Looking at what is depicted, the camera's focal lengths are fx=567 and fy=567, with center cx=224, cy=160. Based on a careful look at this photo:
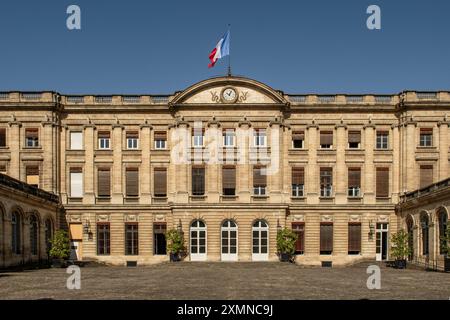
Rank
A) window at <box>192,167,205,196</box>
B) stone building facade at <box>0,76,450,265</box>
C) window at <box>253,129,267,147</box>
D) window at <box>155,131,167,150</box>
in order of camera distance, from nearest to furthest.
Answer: stone building facade at <box>0,76,450,265</box>, window at <box>192,167,205,196</box>, window at <box>253,129,267,147</box>, window at <box>155,131,167,150</box>

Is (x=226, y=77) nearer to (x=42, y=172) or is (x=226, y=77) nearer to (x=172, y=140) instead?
(x=172, y=140)

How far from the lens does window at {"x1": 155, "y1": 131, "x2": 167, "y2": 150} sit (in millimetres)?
41719

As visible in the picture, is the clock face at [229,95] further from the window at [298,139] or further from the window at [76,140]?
the window at [76,140]

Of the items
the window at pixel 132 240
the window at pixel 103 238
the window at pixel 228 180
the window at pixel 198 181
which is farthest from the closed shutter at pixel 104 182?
the window at pixel 228 180

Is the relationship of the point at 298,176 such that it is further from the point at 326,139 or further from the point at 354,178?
the point at 354,178

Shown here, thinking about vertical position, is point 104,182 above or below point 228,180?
below

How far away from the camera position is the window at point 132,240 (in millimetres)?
41219

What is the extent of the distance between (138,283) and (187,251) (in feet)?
58.0

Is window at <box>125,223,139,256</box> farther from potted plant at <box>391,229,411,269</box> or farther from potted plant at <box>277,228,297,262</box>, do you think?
potted plant at <box>391,229,411,269</box>

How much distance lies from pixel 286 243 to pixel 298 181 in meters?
5.00

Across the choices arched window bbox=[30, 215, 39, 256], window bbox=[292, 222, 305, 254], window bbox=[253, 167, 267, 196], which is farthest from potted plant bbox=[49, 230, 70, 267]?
window bbox=[292, 222, 305, 254]

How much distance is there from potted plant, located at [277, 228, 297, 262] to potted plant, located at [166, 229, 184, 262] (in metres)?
6.80

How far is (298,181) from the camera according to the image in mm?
41438

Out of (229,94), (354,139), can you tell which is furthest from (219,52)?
(354,139)
